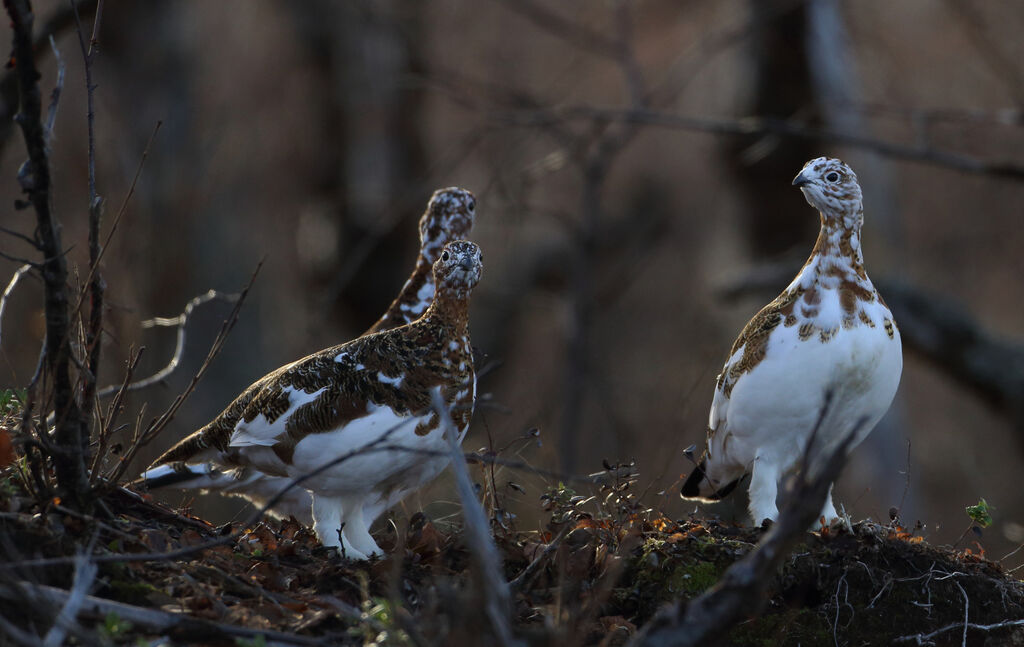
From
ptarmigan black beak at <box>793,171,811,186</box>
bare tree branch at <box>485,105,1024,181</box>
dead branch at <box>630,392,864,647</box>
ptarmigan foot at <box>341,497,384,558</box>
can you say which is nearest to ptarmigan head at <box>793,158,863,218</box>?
ptarmigan black beak at <box>793,171,811,186</box>

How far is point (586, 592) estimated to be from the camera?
13.9ft

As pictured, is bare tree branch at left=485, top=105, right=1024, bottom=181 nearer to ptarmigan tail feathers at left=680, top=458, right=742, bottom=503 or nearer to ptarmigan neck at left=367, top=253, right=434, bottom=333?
ptarmigan neck at left=367, top=253, right=434, bottom=333

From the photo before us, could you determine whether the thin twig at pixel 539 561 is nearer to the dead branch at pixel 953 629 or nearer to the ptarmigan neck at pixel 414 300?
the dead branch at pixel 953 629

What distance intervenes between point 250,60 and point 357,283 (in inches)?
193

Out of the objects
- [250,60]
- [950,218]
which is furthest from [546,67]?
[950,218]

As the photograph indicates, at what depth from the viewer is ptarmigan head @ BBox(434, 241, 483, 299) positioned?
480cm

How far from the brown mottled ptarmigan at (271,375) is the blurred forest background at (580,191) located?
1727 millimetres

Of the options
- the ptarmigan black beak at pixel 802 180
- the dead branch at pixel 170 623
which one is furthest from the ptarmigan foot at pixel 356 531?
the ptarmigan black beak at pixel 802 180

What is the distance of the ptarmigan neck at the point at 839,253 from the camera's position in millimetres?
4859

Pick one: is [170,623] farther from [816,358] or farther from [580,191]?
[580,191]

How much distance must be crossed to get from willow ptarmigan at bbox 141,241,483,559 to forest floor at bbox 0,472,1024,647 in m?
0.20

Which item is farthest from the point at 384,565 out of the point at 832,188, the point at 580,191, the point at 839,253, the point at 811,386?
the point at 580,191

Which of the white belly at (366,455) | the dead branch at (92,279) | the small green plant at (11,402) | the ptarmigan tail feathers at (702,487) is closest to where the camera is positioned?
the dead branch at (92,279)

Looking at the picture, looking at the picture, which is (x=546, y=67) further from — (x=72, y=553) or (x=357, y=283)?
(x=72, y=553)
